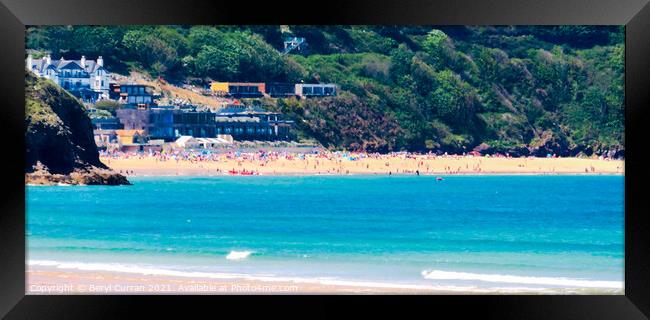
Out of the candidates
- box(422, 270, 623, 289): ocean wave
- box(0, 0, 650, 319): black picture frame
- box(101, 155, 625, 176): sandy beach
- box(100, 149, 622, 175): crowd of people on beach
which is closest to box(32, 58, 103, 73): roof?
box(100, 149, 622, 175): crowd of people on beach

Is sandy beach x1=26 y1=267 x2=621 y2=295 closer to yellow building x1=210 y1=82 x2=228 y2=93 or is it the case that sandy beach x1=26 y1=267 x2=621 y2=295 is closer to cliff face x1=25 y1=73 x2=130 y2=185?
cliff face x1=25 y1=73 x2=130 y2=185

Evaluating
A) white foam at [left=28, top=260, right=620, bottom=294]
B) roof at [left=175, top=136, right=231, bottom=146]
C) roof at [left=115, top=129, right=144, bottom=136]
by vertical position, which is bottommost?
white foam at [left=28, top=260, right=620, bottom=294]

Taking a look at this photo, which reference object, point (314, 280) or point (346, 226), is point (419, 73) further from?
point (314, 280)

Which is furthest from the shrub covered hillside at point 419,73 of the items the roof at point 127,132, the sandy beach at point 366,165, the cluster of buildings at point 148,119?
the roof at point 127,132
